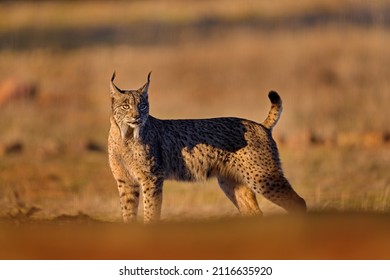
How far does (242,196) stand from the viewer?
35.7ft

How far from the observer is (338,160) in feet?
54.5

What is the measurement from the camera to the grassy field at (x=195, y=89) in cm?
1359

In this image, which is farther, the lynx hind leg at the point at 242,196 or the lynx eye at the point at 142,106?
the lynx hind leg at the point at 242,196

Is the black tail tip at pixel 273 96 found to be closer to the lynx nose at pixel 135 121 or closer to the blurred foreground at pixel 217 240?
the lynx nose at pixel 135 121

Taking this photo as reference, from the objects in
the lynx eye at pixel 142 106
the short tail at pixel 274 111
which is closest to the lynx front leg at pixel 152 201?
the lynx eye at pixel 142 106

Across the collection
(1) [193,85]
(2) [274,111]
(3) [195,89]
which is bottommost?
(2) [274,111]

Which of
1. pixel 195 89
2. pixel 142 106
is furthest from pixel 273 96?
pixel 195 89

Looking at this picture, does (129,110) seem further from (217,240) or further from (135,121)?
(217,240)

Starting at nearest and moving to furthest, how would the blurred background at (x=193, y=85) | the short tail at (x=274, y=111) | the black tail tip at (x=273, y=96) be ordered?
the black tail tip at (x=273, y=96)
the short tail at (x=274, y=111)
the blurred background at (x=193, y=85)

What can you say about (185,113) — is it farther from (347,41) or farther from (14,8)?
(14,8)

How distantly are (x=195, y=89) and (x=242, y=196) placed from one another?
1256 cm

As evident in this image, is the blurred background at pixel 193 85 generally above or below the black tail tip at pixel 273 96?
above

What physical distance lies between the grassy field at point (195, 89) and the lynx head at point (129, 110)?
Answer: 3.34ft
